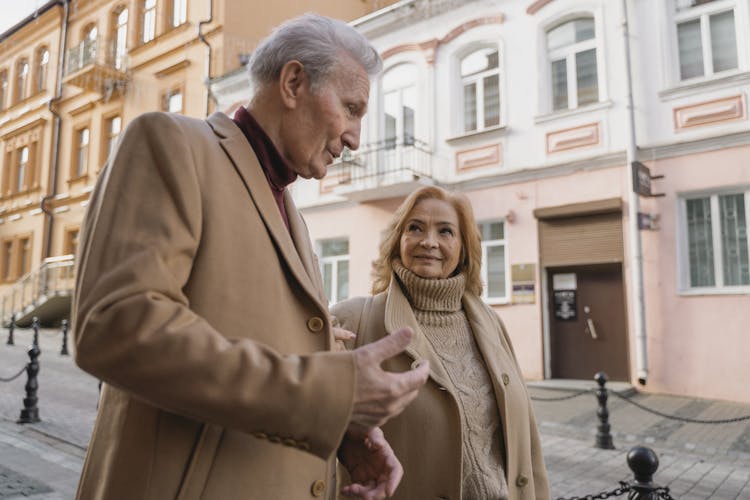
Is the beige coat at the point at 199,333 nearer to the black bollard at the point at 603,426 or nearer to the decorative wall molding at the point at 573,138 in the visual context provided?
the black bollard at the point at 603,426

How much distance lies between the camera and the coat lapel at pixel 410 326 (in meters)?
2.17

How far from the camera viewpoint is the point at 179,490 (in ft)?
3.36

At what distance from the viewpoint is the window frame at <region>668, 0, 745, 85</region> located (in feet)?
28.5

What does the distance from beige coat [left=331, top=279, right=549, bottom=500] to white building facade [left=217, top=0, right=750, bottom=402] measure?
7373 mm

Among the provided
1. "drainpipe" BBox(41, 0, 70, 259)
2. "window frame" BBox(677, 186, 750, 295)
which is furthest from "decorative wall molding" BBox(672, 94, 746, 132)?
"drainpipe" BBox(41, 0, 70, 259)

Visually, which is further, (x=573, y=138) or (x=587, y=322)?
(x=573, y=138)

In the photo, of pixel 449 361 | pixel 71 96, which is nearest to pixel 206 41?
pixel 71 96

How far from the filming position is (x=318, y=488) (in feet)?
3.98

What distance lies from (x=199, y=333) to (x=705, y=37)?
34.5 ft

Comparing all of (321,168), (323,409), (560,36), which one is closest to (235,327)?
(323,409)

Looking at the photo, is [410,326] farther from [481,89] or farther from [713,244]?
[481,89]

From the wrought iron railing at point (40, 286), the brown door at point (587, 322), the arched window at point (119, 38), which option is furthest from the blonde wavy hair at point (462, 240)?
the wrought iron railing at point (40, 286)

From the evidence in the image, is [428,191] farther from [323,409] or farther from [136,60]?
[136,60]

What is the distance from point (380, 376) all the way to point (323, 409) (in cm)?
12
